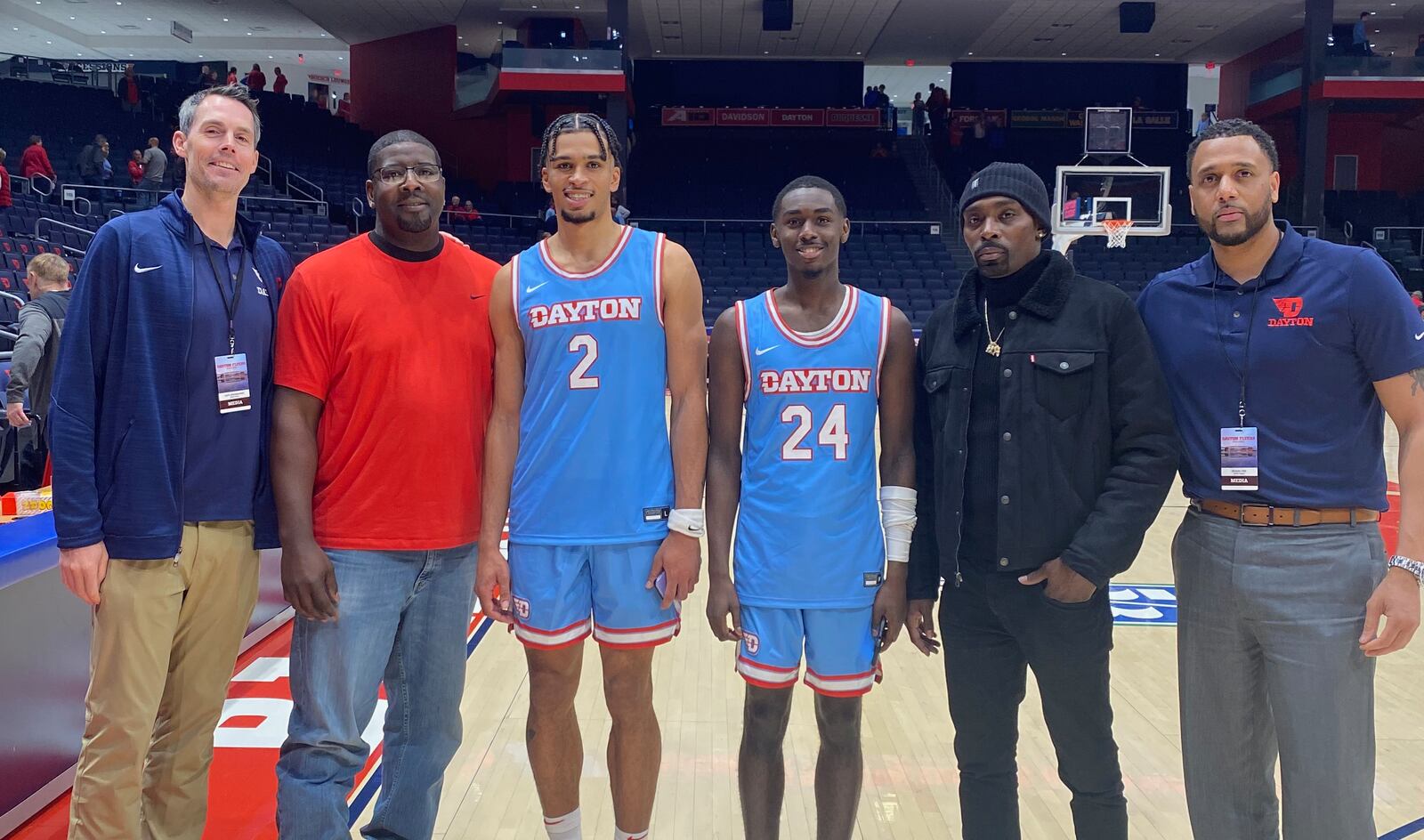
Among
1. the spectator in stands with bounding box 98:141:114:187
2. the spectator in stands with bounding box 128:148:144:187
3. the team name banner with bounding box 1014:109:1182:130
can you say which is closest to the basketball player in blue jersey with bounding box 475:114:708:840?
the spectator in stands with bounding box 128:148:144:187

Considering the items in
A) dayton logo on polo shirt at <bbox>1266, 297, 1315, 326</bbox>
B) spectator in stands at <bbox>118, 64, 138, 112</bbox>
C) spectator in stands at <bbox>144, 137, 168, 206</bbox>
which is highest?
spectator in stands at <bbox>118, 64, 138, 112</bbox>

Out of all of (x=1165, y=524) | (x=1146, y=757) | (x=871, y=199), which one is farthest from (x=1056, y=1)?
(x=1146, y=757)

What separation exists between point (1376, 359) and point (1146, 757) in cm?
169

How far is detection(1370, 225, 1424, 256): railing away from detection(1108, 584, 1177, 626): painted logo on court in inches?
575

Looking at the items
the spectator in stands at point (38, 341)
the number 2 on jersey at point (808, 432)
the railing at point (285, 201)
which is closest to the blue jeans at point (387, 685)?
the number 2 on jersey at point (808, 432)

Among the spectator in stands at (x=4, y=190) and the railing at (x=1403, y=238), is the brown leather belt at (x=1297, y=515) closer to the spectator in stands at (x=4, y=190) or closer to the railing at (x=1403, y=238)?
the spectator in stands at (x=4, y=190)

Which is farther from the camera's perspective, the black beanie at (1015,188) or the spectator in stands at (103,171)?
the spectator in stands at (103,171)

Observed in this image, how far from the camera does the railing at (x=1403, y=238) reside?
55.0ft

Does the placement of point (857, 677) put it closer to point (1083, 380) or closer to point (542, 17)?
point (1083, 380)

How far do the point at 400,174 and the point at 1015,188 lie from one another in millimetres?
1308

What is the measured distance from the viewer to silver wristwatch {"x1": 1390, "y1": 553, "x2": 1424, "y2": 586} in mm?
1955

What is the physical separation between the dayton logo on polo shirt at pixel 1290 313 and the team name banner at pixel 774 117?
2034 centimetres

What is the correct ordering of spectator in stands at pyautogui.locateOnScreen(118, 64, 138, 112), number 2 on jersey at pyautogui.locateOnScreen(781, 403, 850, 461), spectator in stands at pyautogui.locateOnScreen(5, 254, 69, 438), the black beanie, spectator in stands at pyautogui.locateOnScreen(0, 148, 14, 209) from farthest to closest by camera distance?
spectator in stands at pyautogui.locateOnScreen(118, 64, 138, 112) → spectator in stands at pyautogui.locateOnScreen(0, 148, 14, 209) → spectator in stands at pyautogui.locateOnScreen(5, 254, 69, 438) → number 2 on jersey at pyautogui.locateOnScreen(781, 403, 850, 461) → the black beanie

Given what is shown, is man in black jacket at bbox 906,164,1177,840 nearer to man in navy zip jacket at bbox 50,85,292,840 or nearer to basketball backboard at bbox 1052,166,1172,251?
man in navy zip jacket at bbox 50,85,292,840
